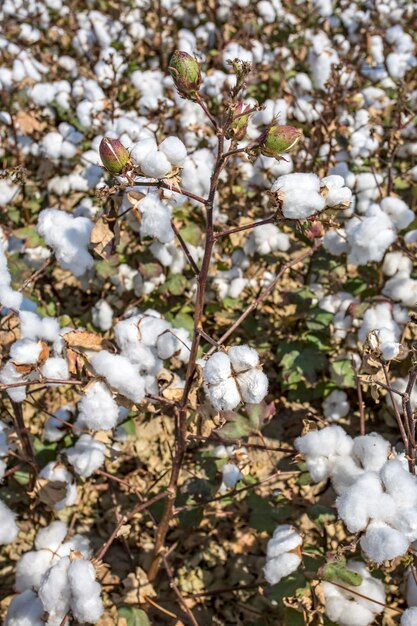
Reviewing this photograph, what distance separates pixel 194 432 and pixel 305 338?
102 cm

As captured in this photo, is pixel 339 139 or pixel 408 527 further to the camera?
pixel 339 139

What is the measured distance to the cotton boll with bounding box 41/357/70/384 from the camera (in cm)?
159

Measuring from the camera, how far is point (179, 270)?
255cm

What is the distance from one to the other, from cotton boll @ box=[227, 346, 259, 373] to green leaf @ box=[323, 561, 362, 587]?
0.64 meters

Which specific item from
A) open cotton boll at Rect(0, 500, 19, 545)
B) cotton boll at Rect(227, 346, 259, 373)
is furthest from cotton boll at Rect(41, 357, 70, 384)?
cotton boll at Rect(227, 346, 259, 373)

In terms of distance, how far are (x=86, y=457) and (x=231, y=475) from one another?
1.64ft

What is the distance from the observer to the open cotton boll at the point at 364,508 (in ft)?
Result: 4.27

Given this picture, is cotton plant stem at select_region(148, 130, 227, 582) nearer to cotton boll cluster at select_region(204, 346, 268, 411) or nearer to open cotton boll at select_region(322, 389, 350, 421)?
cotton boll cluster at select_region(204, 346, 268, 411)

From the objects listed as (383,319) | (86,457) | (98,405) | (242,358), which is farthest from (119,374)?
(383,319)

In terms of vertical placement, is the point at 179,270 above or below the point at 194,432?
above

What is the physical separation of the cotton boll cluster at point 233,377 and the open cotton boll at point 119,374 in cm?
25

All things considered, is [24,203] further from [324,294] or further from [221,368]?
[221,368]

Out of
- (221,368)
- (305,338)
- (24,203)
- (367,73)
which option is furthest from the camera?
(367,73)

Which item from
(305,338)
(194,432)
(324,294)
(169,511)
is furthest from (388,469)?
(324,294)
